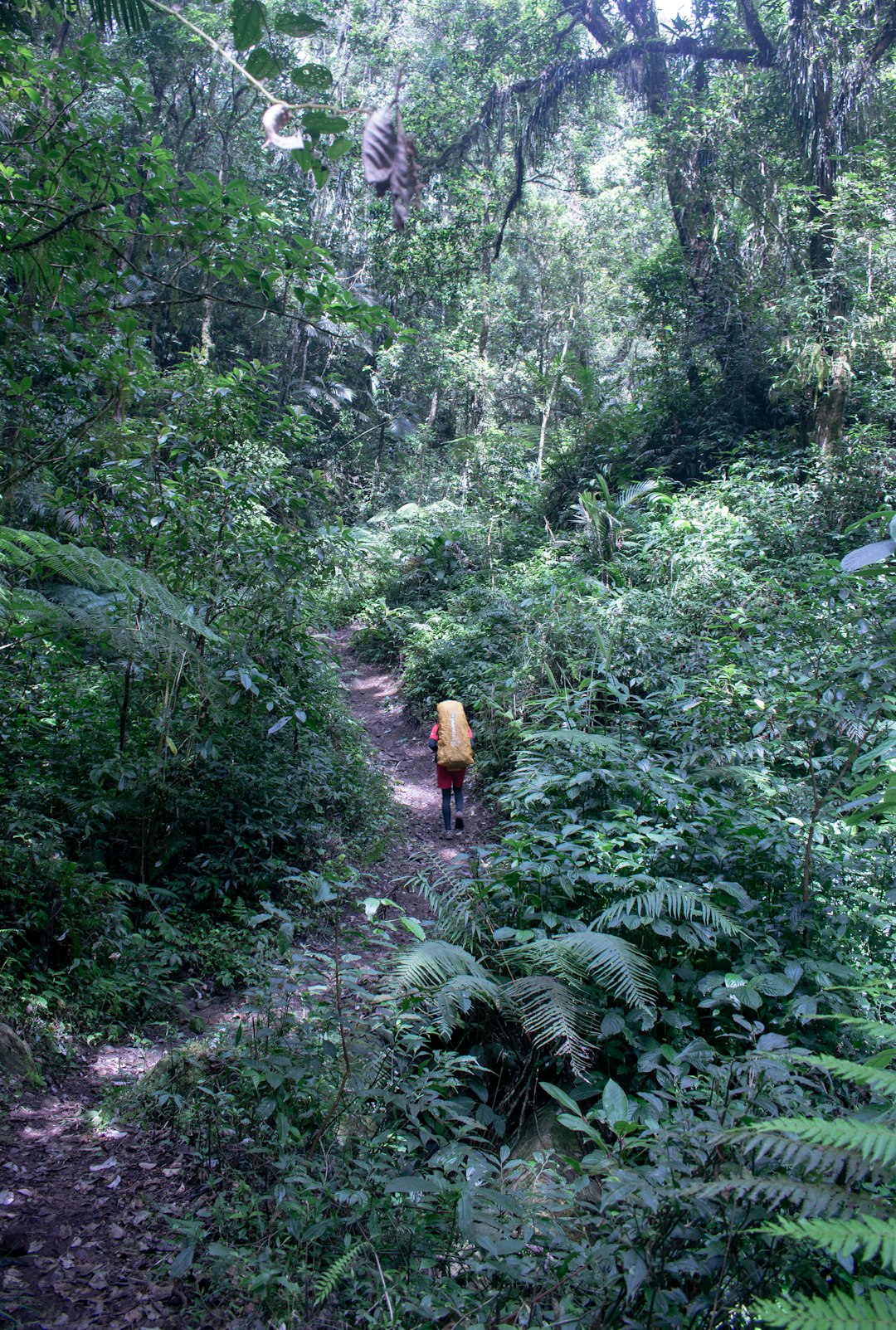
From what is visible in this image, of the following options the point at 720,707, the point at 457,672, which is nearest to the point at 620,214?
the point at 457,672

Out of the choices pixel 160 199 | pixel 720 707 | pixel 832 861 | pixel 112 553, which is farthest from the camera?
pixel 720 707

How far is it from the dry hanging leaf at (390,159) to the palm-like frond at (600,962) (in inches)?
118

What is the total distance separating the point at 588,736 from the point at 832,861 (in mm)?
1797

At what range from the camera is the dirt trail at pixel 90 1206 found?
7.15ft

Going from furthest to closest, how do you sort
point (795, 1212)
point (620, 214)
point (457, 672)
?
1. point (620, 214)
2. point (457, 672)
3. point (795, 1212)

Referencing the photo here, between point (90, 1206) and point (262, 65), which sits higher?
point (262, 65)

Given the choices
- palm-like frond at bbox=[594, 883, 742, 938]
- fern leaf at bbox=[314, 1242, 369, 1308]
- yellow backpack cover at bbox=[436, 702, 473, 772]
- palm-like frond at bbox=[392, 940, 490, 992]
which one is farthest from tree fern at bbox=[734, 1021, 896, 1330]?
yellow backpack cover at bbox=[436, 702, 473, 772]

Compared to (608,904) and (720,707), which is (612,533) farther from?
(608,904)

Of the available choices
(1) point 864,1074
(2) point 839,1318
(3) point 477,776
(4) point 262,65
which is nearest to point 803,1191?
(1) point 864,1074

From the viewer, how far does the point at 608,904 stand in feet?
13.4

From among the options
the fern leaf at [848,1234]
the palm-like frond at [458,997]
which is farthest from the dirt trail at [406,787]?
the fern leaf at [848,1234]

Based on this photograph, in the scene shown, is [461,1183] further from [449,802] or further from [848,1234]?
[449,802]

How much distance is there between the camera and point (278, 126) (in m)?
1.67

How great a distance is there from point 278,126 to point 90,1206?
329 centimetres
